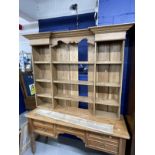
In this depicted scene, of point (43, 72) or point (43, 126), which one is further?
point (43, 72)

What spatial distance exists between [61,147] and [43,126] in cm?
65

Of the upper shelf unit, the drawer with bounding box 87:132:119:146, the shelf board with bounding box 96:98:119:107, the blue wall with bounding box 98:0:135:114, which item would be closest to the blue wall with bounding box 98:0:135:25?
the blue wall with bounding box 98:0:135:114

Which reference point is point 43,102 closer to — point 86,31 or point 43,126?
point 43,126

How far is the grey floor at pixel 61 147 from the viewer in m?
1.97

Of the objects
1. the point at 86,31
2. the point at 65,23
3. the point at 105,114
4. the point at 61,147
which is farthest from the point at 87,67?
the point at 61,147

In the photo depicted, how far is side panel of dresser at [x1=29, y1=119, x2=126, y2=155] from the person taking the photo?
1.37m

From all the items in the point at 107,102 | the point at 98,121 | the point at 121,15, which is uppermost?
the point at 121,15

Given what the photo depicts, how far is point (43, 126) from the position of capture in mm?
1748

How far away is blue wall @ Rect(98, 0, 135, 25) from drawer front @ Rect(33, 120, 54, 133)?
1630mm
